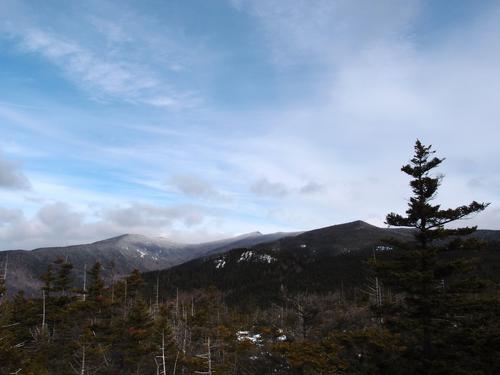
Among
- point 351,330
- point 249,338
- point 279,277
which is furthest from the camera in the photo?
point 279,277

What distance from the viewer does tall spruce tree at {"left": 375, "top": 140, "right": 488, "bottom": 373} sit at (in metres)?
18.0

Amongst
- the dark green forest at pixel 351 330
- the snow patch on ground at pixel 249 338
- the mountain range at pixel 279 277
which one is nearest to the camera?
the dark green forest at pixel 351 330

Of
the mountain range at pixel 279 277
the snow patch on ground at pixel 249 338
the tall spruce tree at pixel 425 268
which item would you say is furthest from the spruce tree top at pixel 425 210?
the mountain range at pixel 279 277

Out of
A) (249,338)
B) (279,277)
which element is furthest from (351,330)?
(279,277)

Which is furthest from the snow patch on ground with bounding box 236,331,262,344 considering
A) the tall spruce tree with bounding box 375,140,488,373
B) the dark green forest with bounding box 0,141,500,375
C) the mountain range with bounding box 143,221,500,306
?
the mountain range with bounding box 143,221,500,306

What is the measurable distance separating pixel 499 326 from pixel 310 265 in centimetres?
16563

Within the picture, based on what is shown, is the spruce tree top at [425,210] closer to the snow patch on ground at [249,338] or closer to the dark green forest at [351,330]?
the dark green forest at [351,330]

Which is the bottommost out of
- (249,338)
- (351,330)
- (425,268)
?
(249,338)

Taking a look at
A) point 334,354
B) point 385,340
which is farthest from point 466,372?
point 334,354

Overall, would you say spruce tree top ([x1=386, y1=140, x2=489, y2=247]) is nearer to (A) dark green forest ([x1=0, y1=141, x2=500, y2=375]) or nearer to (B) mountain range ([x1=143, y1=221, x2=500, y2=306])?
(A) dark green forest ([x1=0, y1=141, x2=500, y2=375])

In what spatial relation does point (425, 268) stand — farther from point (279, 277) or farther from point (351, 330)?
point (279, 277)

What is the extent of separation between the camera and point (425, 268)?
1884 cm

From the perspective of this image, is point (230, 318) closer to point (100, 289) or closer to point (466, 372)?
point (100, 289)

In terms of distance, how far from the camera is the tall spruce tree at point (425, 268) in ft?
59.0
